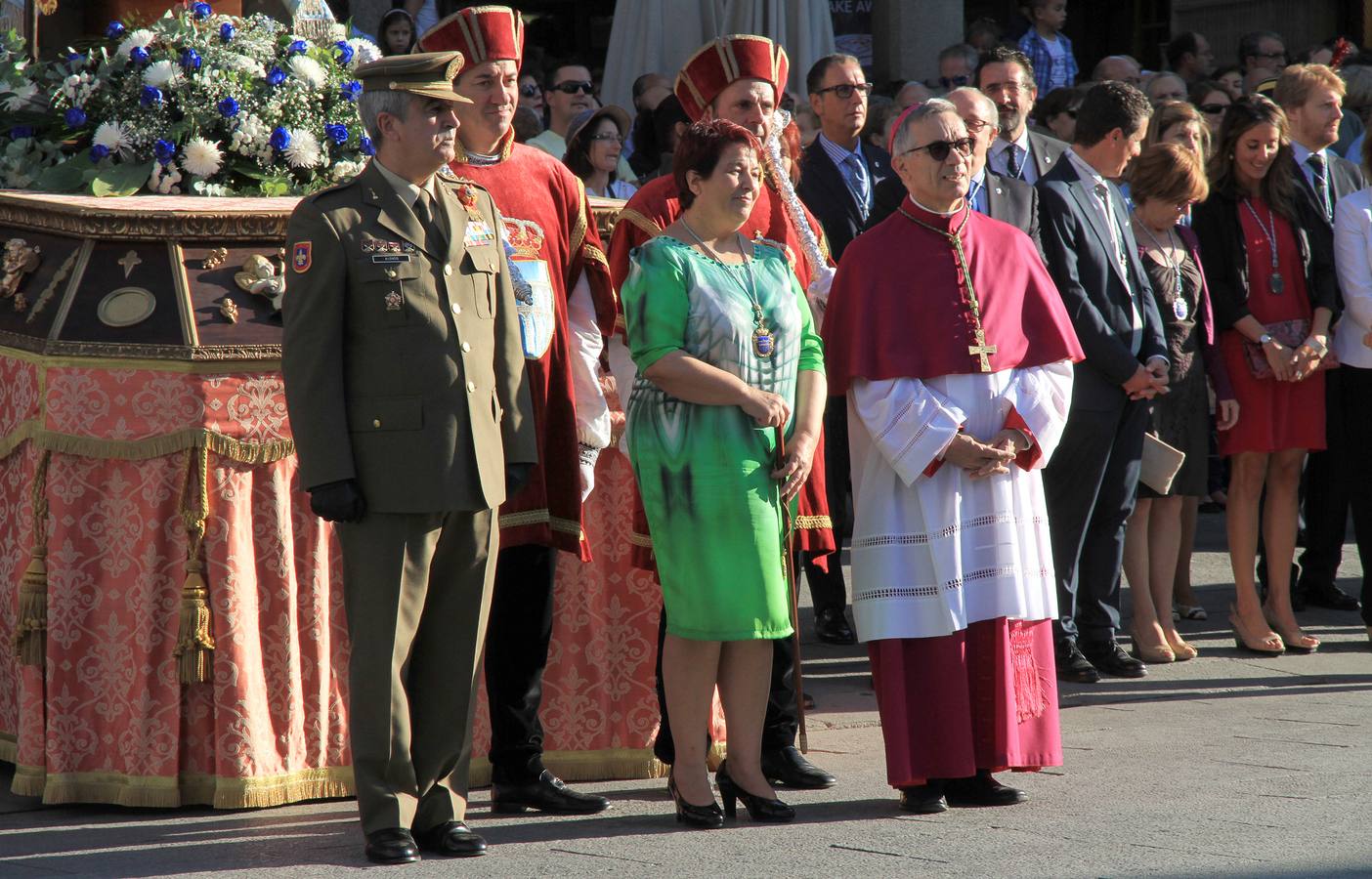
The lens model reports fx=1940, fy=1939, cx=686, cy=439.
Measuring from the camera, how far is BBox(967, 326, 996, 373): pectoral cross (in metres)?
5.34

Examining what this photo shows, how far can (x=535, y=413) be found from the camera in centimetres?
542

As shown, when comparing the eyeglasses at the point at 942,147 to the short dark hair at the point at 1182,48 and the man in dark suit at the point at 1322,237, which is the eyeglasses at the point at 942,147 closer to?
the man in dark suit at the point at 1322,237

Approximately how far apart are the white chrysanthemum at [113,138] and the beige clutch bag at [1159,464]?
3.87 m

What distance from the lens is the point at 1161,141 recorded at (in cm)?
768

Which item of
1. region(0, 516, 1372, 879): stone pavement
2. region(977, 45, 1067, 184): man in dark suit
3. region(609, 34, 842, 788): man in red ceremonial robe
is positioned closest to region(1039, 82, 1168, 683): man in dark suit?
region(977, 45, 1067, 184): man in dark suit

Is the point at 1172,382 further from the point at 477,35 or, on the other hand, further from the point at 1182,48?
the point at 1182,48

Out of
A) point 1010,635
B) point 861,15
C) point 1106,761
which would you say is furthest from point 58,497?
point 861,15

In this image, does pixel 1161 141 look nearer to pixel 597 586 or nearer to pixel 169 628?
pixel 597 586

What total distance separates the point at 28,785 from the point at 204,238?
5.23ft

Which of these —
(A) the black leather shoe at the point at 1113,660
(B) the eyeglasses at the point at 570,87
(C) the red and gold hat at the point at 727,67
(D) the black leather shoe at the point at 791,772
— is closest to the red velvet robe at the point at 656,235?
(C) the red and gold hat at the point at 727,67

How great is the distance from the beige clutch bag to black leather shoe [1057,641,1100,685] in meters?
0.71

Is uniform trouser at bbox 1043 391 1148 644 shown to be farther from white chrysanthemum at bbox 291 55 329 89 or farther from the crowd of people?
white chrysanthemum at bbox 291 55 329 89

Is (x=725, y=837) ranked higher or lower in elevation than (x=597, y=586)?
lower

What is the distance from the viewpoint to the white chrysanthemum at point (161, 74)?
5.80 meters
